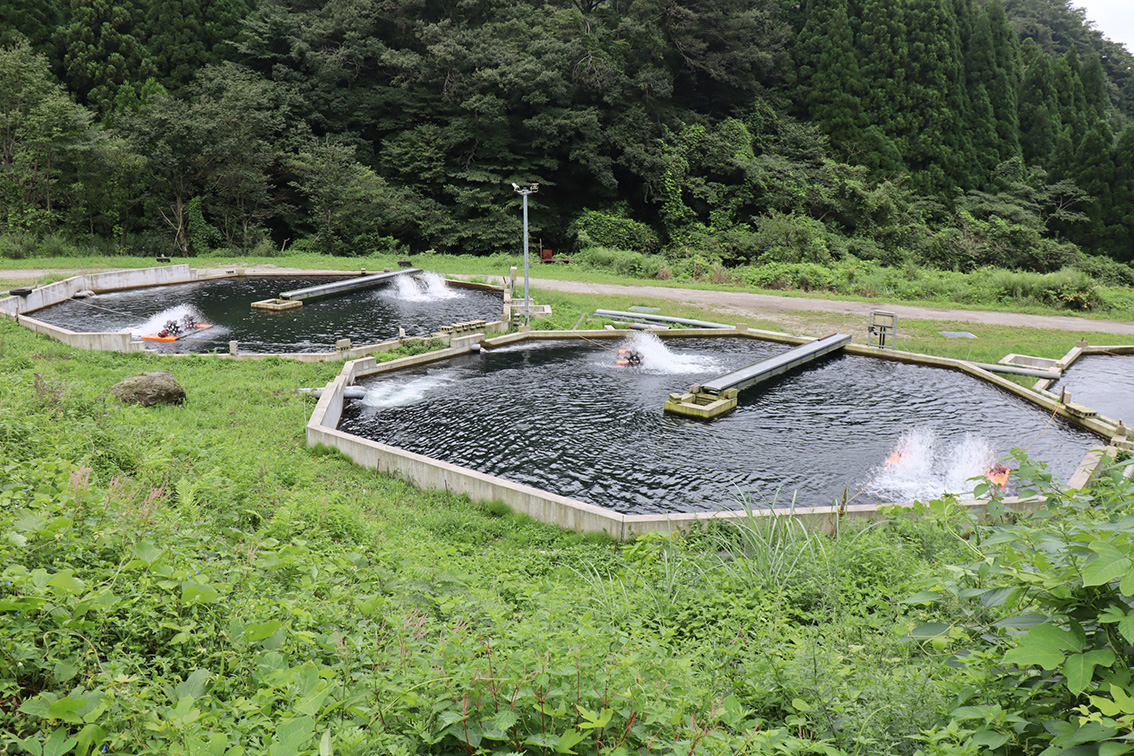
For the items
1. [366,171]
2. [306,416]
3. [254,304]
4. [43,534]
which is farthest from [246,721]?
[366,171]

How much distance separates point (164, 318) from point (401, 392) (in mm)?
9312

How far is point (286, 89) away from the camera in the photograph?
36.2m

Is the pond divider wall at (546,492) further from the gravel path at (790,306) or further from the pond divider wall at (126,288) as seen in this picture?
the gravel path at (790,306)

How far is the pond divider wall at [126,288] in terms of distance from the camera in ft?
46.4

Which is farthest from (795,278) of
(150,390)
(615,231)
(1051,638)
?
(1051,638)

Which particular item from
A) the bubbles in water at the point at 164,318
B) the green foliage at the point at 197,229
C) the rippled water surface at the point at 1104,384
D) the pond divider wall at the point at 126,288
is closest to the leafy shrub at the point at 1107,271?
the rippled water surface at the point at 1104,384

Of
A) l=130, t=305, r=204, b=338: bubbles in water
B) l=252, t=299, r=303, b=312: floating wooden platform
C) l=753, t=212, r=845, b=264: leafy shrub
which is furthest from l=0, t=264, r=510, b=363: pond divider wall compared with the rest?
l=753, t=212, r=845, b=264: leafy shrub

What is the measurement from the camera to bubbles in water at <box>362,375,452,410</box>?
1222 cm

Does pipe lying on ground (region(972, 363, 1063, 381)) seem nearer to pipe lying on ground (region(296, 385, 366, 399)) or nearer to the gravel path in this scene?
the gravel path

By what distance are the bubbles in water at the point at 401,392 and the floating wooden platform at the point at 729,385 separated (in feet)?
14.5

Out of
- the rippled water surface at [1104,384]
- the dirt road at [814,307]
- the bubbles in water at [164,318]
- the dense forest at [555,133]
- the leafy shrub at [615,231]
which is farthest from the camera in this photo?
the leafy shrub at [615,231]

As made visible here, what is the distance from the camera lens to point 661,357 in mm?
15672

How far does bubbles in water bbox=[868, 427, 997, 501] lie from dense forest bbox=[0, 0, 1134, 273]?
2050cm

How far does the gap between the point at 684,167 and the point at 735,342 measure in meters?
23.4
